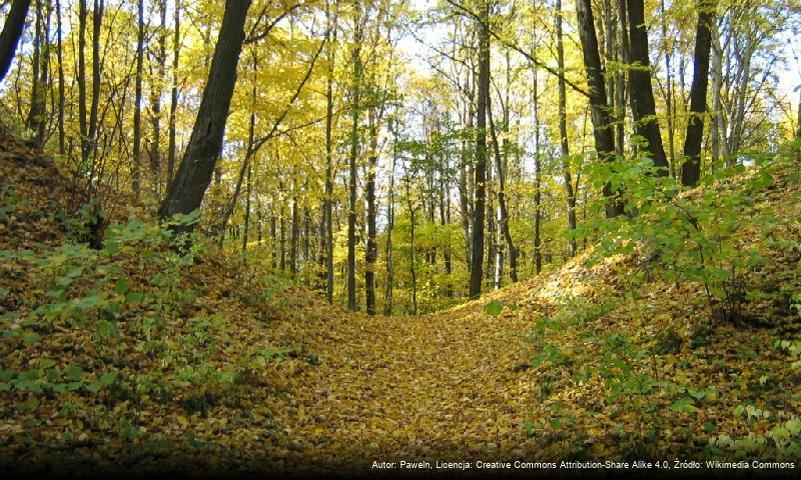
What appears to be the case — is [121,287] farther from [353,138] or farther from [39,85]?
[353,138]

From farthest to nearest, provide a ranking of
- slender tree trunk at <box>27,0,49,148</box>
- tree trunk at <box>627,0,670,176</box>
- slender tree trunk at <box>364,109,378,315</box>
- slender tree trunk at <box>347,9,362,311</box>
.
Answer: slender tree trunk at <box>364,109,378,315</box> → slender tree trunk at <box>347,9,362,311</box> → slender tree trunk at <box>27,0,49,148</box> → tree trunk at <box>627,0,670,176</box>

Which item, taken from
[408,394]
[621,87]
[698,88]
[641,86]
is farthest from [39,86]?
[621,87]

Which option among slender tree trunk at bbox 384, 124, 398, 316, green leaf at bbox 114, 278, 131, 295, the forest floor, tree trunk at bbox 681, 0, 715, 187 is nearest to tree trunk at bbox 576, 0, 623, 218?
tree trunk at bbox 681, 0, 715, 187

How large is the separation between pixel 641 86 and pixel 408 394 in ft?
20.6

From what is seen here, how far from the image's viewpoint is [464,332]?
33.8 ft

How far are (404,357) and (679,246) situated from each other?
18.6ft

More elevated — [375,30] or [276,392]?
[375,30]

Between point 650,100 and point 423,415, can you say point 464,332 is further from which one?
point 650,100

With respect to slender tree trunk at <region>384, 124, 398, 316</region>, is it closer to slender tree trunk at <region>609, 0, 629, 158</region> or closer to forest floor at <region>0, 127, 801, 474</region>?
slender tree trunk at <region>609, 0, 629, 158</region>

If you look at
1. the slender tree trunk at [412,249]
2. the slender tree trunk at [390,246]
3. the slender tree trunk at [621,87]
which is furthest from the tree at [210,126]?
the slender tree trunk at [412,249]

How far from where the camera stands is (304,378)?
246 inches

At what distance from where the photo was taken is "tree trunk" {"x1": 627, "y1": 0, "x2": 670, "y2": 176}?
26.2 feet

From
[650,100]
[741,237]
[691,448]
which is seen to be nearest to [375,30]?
[650,100]

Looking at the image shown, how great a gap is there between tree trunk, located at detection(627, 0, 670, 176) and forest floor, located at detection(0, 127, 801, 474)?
6.00ft
